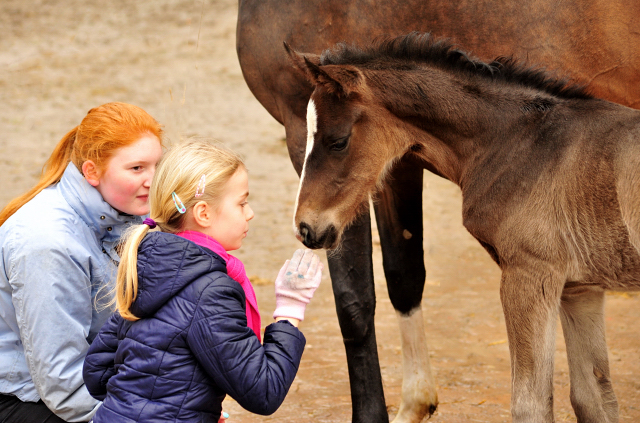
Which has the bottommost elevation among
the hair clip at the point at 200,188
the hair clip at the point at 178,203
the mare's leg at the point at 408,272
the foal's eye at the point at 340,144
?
the mare's leg at the point at 408,272

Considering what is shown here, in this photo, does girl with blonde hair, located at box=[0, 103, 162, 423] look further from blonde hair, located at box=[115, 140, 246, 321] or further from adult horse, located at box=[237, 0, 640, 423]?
adult horse, located at box=[237, 0, 640, 423]

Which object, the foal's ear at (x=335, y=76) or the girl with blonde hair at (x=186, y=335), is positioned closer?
the girl with blonde hair at (x=186, y=335)

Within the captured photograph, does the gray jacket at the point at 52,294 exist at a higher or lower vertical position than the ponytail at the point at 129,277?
lower

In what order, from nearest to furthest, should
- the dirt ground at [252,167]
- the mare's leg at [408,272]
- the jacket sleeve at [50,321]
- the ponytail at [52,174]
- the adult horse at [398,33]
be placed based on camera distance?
the jacket sleeve at [50,321]
the ponytail at [52,174]
the adult horse at [398,33]
the mare's leg at [408,272]
the dirt ground at [252,167]

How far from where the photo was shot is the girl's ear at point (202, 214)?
1.98 m

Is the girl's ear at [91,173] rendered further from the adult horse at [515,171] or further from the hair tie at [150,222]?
the adult horse at [515,171]

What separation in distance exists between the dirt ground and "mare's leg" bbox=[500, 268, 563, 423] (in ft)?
3.56

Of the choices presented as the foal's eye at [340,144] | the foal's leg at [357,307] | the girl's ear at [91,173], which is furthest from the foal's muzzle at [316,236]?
the girl's ear at [91,173]

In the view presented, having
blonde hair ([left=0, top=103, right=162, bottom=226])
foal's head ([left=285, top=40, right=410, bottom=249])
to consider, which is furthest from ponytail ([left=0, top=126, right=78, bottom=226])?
foal's head ([left=285, top=40, right=410, bottom=249])

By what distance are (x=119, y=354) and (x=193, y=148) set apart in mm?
613

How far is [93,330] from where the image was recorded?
2469 millimetres

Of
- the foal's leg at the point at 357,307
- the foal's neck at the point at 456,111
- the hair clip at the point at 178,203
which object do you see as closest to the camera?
the hair clip at the point at 178,203

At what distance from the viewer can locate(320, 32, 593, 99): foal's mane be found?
265cm

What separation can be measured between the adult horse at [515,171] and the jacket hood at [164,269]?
0.95 meters
